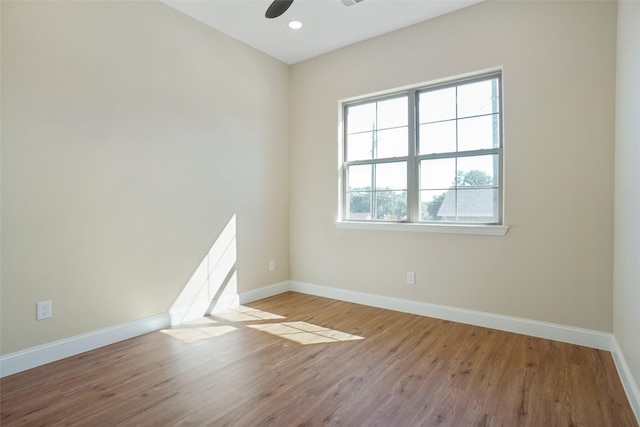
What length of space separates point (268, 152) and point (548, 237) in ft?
10.1

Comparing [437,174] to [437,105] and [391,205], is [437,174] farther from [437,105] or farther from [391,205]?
[437,105]

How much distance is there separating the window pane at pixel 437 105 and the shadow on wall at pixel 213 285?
93.5 inches

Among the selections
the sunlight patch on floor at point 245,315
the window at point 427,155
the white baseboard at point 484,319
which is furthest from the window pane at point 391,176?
the sunlight patch on floor at point 245,315

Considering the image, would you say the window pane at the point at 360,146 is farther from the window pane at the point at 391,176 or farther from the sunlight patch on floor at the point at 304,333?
the sunlight patch on floor at the point at 304,333

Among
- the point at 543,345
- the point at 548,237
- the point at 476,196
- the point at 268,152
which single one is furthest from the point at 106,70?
the point at 543,345

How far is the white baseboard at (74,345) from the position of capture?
2195 millimetres

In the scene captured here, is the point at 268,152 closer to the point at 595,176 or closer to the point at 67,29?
the point at 67,29

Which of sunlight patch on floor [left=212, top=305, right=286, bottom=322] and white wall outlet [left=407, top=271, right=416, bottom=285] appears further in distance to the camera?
white wall outlet [left=407, top=271, right=416, bottom=285]

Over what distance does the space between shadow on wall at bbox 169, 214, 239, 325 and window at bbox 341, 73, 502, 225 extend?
1445 millimetres

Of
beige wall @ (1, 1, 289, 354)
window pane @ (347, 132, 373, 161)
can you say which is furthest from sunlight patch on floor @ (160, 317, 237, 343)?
window pane @ (347, 132, 373, 161)

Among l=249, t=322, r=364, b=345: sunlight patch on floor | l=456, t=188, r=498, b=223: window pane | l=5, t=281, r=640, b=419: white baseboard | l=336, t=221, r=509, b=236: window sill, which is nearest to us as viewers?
l=5, t=281, r=640, b=419: white baseboard

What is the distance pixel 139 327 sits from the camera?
2857 millimetres

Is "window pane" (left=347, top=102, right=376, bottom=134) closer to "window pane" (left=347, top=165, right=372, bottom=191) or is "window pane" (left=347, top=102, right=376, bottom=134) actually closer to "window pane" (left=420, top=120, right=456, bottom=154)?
"window pane" (left=347, top=165, right=372, bottom=191)

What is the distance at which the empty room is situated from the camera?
2.02 meters
